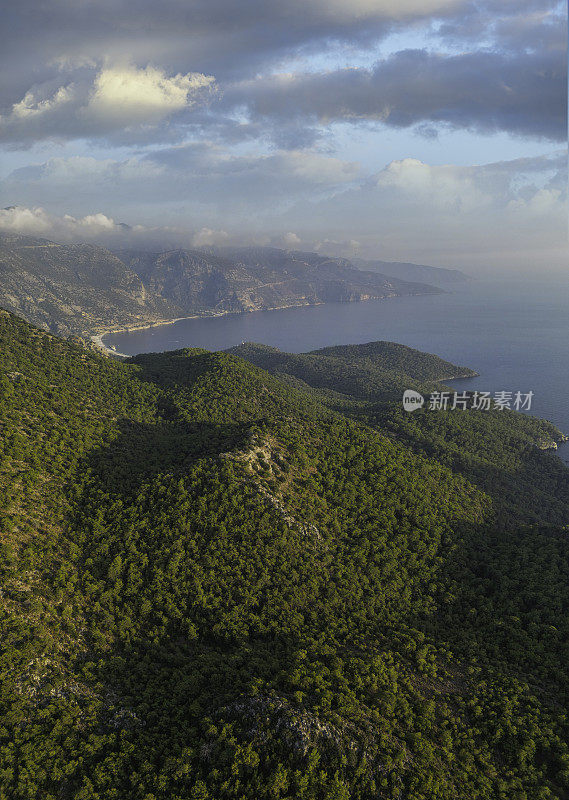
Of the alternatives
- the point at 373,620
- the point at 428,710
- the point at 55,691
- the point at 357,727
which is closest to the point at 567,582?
the point at 373,620

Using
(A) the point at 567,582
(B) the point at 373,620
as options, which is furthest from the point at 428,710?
(A) the point at 567,582

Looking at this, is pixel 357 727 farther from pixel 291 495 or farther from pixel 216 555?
pixel 291 495

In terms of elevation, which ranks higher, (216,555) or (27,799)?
(216,555)

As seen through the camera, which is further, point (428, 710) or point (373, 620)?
point (373, 620)

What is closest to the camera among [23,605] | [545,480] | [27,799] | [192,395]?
[27,799]

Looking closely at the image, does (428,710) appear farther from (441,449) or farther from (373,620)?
(441,449)

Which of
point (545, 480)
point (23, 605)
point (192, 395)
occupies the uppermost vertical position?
point (192, 395)

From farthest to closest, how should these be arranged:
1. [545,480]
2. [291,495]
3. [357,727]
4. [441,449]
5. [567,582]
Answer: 1. [545,480]
2. [441,449]
3. [291,495]
4. [567,582]
5. [357,727]
